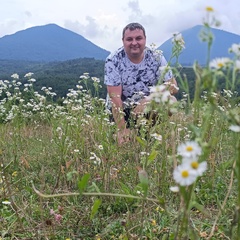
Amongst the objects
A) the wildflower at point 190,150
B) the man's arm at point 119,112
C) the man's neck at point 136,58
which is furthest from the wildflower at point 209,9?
the man's neck at point 136,58

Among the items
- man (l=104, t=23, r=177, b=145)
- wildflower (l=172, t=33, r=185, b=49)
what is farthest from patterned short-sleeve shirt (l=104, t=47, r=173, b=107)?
wildflower (l=172, t=33, r=185, b=49)

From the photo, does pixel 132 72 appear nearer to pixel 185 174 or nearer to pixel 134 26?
pixel 134 26

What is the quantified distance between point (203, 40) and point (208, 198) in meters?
1.55

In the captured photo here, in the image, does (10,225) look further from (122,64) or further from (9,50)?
(9,50)

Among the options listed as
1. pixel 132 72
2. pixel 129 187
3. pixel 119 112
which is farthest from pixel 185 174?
pixel 132 72

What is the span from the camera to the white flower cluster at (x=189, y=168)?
2.54ft

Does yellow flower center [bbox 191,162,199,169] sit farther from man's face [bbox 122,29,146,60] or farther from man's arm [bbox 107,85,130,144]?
man's face [bbox 122,29,146,60]

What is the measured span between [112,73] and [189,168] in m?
3.56

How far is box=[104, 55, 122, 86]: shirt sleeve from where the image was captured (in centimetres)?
425

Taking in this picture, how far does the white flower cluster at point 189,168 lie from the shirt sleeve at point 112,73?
3462 millimetres

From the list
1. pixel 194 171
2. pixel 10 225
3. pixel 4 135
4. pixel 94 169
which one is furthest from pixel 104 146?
pixel 194 171

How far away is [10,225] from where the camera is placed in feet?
6.10

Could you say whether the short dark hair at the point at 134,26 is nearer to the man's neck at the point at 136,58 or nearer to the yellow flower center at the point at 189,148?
the man's neck at the point at 136,58

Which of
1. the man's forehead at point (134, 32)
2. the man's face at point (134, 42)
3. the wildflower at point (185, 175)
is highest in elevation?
the man's forehead at point (134, 32)
